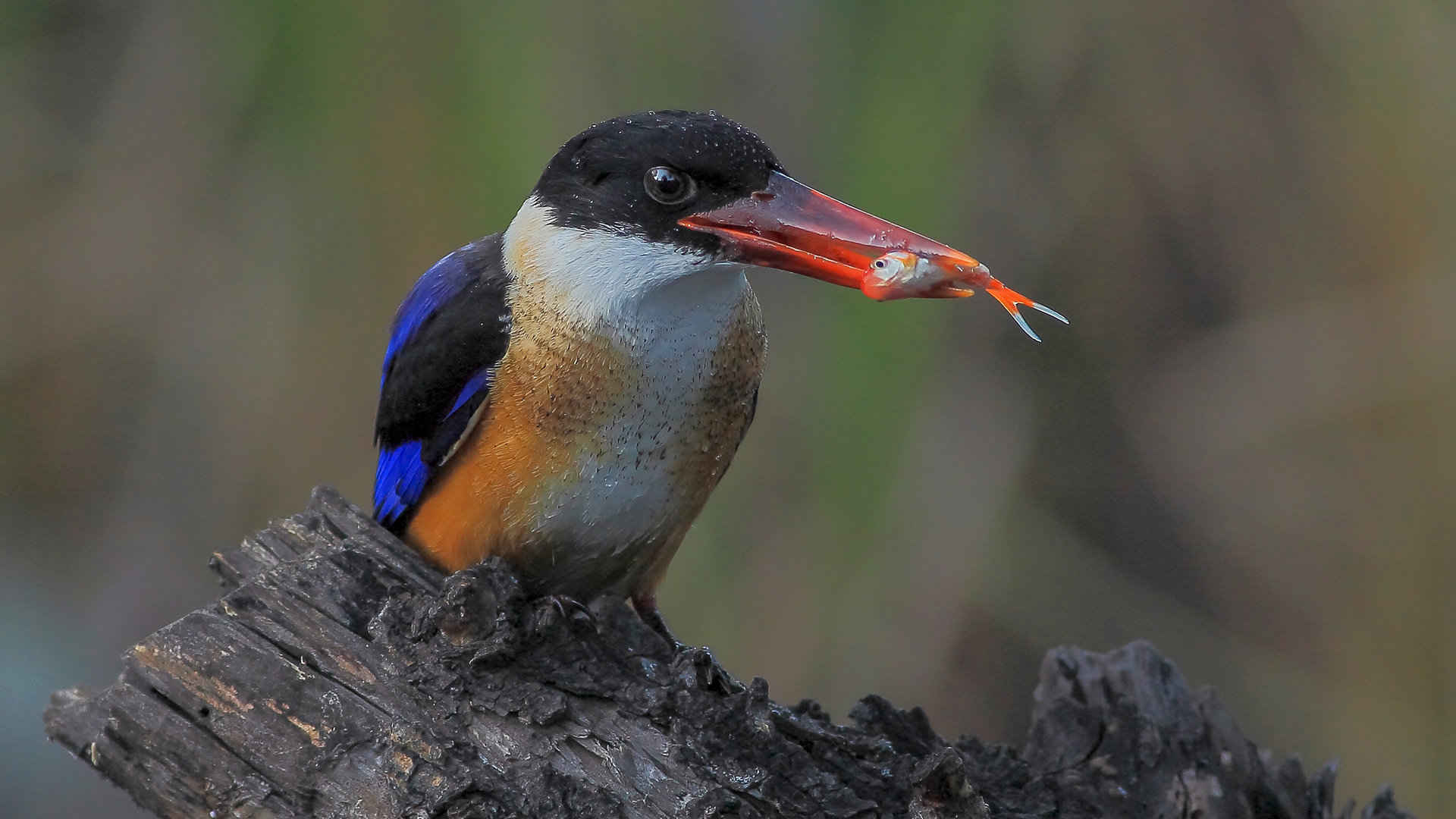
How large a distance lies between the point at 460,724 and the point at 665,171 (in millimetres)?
964

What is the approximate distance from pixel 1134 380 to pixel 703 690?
7.07 ft

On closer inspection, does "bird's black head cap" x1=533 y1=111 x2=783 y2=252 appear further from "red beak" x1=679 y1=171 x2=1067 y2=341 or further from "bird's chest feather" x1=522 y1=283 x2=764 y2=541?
"bird's chest feather" x1=522 y1=283 x2=764 y2=541

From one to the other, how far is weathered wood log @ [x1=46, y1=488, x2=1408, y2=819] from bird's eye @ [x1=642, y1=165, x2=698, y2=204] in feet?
2.25

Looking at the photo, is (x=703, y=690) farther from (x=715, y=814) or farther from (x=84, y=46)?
(x=84, y=46)

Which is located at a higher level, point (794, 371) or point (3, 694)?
point (794, 371)

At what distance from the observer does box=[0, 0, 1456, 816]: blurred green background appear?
370cm

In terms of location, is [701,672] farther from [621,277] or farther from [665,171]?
[665,171]

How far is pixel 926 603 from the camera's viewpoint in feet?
13.0

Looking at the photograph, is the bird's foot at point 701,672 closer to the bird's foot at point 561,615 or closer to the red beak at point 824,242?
the bird's foot at point 561,615

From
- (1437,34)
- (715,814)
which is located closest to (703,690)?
(715,814)

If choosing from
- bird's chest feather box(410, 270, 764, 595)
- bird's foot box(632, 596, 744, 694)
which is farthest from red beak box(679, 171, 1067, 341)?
bird's foot box(632, 596, 744, 694)

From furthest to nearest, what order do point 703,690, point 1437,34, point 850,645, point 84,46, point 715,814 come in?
1. point 84,46
2. point 850,645
3. point 1437,34
4. point 703,690
5. point 715,814

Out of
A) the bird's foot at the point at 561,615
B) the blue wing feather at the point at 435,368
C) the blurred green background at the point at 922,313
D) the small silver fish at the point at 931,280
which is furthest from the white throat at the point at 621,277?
the blurred green background at the point at 922,313

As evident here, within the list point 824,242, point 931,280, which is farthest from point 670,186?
point 931,280
